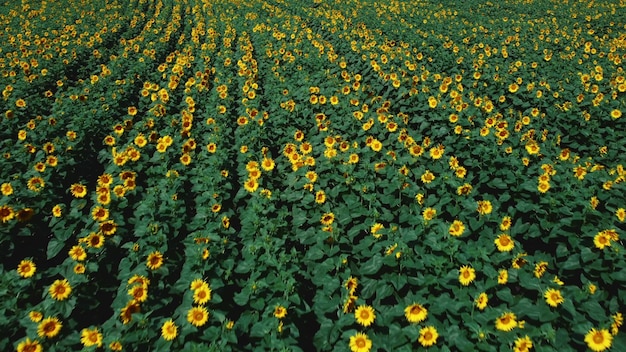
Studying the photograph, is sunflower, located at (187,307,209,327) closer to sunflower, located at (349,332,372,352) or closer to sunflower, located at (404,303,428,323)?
sunflower, located at (349,332,372,352)

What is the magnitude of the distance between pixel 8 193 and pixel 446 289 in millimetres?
5084

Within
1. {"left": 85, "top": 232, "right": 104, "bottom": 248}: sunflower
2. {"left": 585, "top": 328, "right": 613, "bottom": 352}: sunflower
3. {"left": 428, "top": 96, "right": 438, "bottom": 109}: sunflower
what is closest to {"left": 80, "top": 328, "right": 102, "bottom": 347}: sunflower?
{"left": 85, "top": 232, "right": 104, "bottom": 248}: sunflower

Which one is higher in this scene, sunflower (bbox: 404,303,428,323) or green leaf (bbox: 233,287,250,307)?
sunflower (bbox: 404,303,428,323)

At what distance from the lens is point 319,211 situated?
4.50m

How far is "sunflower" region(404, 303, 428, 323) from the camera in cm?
295

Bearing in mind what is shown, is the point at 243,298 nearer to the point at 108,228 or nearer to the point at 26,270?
the point at 108,228

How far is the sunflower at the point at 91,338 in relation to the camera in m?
2.95

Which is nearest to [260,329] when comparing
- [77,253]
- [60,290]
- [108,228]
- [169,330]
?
[169,330]

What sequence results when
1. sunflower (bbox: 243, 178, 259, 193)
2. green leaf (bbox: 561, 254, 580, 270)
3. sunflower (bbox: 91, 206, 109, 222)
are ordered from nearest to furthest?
green leaf (bbox: 561, 254, 580, 270) → sunflower (bbox: 91, 206, 109, 222) → sunflower (bbox: 243, 178, 259, 193)

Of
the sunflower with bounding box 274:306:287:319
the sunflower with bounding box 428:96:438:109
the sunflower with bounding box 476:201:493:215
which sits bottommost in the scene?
the sunflower with bounding box 428:96:438:109

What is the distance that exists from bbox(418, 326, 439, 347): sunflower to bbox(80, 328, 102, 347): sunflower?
2.49 metres

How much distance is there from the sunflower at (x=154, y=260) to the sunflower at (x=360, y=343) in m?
1.97

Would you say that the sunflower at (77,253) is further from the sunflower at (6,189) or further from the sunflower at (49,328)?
the sunflower at (6,189)

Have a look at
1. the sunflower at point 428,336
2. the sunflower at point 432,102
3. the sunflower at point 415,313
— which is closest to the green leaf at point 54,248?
the sunflower at point 415,313
